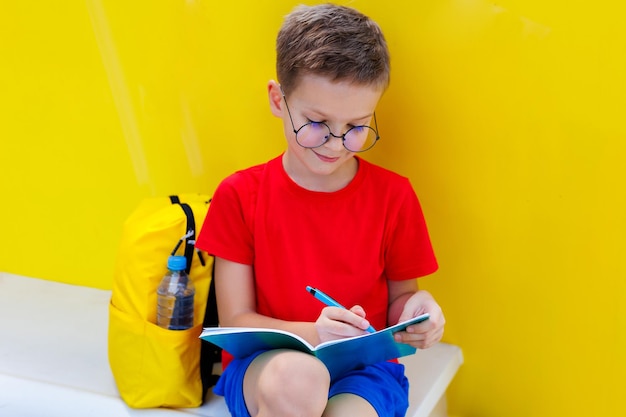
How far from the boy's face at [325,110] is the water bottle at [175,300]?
42 cm

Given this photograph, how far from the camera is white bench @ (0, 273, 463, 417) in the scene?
1.62 metres

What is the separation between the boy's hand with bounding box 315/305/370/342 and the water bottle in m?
0.46

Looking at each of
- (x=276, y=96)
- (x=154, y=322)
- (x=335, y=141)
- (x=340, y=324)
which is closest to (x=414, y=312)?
(x=340, y=324)

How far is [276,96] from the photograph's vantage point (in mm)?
1473

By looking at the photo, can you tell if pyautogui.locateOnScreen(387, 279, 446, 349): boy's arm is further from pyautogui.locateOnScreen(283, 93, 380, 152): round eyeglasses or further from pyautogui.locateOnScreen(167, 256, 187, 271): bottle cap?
pyautogui.locateOnScreen(167, 256, 187, 271): bottle cap

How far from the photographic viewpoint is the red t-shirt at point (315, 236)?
5.02ft

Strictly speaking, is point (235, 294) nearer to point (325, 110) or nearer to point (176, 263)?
point (176, 263)

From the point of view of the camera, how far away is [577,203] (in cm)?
153

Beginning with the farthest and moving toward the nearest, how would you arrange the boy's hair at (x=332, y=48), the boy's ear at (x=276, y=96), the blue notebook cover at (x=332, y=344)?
the boy's ear at (x=276, y=96) < the boy's hair at (x=332, y=48) < the blue notebook cover at (x=332, y=344)

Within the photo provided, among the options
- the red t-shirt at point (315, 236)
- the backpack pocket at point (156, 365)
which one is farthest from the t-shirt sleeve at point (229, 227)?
the backpack pocket at point (156, 365)

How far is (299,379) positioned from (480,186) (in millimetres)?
649

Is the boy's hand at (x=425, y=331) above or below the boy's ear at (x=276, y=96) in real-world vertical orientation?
below

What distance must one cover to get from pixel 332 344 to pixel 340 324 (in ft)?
0.20

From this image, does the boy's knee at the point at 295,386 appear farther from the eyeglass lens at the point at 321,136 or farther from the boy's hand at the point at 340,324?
the eyeglass lens at the point at 321,136
